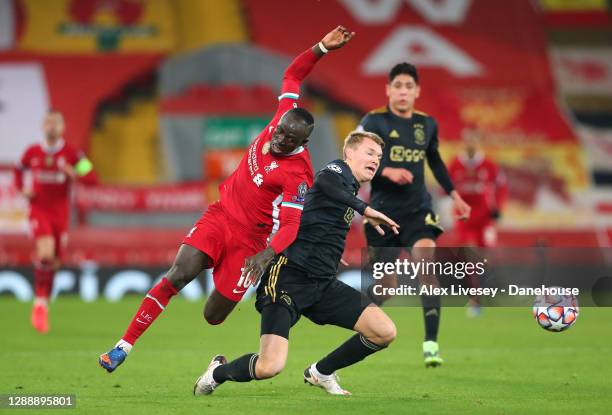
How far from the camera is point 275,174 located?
7.63 m

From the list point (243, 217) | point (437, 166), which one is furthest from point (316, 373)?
point (437, 166)

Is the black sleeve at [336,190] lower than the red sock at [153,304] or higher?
higher

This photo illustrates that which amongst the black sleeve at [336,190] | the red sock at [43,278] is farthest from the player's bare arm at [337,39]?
the red sock at [43,278]

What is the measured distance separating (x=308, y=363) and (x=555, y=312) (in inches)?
95.7

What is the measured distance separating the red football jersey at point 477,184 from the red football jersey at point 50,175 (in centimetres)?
559

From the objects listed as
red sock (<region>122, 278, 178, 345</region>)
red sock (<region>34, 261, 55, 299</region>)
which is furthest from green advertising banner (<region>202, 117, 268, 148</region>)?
red sock (<region>122, 278, 178, 345</region>)

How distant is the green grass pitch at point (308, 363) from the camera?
23.8 feet

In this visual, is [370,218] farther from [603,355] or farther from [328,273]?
[603,355]

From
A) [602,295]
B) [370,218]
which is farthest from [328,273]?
[602,295]

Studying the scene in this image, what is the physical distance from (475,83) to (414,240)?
15375 millimetres

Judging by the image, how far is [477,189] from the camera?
16219mm

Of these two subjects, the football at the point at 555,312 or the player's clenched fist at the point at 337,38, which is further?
the football at the point at 555,312

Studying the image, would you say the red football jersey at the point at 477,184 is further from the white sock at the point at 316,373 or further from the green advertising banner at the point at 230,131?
the white sock at the point at 316,373

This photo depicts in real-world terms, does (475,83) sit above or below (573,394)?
above
